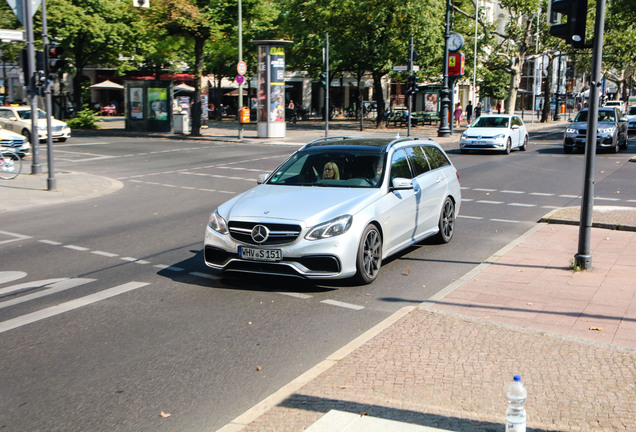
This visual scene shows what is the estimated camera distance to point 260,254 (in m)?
7.39

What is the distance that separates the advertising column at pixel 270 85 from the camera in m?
34.7

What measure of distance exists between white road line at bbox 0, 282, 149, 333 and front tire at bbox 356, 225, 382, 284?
8.03 ft

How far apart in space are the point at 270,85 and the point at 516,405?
32.4 meters

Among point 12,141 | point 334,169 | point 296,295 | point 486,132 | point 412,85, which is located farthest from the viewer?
point 412,85

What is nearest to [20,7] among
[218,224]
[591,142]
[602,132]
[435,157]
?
[435,157]

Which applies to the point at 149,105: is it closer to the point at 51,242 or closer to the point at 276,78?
the point at 276,78

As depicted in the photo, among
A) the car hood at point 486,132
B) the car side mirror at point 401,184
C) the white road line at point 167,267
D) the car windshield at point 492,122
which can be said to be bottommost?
the white road line at point 167,267

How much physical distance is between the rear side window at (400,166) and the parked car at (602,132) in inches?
759

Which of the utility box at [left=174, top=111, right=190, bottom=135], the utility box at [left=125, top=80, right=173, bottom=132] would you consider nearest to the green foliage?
the utility box at [left=125, top=80, right=173, bottom=132]

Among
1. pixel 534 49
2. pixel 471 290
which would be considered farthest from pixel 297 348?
pixel 534 49

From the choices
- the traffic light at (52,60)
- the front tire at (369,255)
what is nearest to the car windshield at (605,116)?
the traffic light at (52,60)

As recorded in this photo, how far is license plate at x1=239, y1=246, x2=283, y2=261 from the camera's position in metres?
7.32

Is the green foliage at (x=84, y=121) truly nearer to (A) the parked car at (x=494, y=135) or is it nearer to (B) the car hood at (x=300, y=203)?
(A) the parked car at (x=494, y=135)

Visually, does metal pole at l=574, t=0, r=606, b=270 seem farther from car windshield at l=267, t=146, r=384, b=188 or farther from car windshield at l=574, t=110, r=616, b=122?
car windshield at l=574, t=110, r=616, b=122
